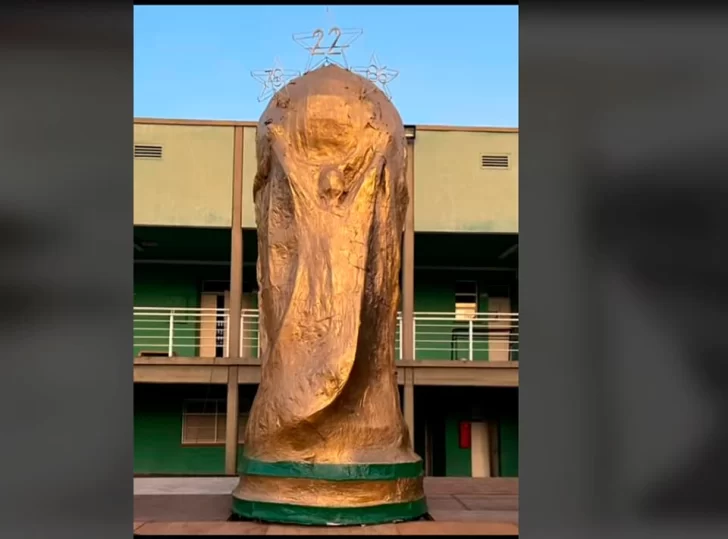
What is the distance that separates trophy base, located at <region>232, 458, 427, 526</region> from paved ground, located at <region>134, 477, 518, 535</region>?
0.07 m

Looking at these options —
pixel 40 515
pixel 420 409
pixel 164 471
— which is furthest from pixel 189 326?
pixel 40 515

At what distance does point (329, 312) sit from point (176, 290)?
947 centimetres

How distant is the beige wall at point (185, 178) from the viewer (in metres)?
11.8

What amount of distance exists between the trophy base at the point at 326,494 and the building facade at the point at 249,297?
6.98 meters

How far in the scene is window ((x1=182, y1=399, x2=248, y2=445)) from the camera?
41.9ft

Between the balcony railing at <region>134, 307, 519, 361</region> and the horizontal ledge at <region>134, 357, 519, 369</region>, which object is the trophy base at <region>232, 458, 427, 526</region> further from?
the balcony railing at <region>134, 307, 519, 361</region>

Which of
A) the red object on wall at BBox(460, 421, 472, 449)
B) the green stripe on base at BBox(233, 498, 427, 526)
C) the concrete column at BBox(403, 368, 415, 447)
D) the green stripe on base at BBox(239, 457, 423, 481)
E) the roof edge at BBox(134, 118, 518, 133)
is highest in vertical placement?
the roof edge at BBox(134, 118, 518, 133)

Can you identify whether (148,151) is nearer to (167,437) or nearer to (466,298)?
(167,437)

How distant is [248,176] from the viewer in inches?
466

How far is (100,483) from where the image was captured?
Answer: 1.11 meters

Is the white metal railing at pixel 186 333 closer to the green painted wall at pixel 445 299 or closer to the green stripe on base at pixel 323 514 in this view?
the green painted wall at pixel 445 299

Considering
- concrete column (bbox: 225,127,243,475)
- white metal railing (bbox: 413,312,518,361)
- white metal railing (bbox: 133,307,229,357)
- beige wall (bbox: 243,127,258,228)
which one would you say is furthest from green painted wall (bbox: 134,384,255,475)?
white metal railing (bbox: 413,312,518,361)

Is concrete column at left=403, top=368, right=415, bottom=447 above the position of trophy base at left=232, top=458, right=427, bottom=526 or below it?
below

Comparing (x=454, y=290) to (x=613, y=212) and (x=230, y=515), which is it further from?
(x=613, y=212)
